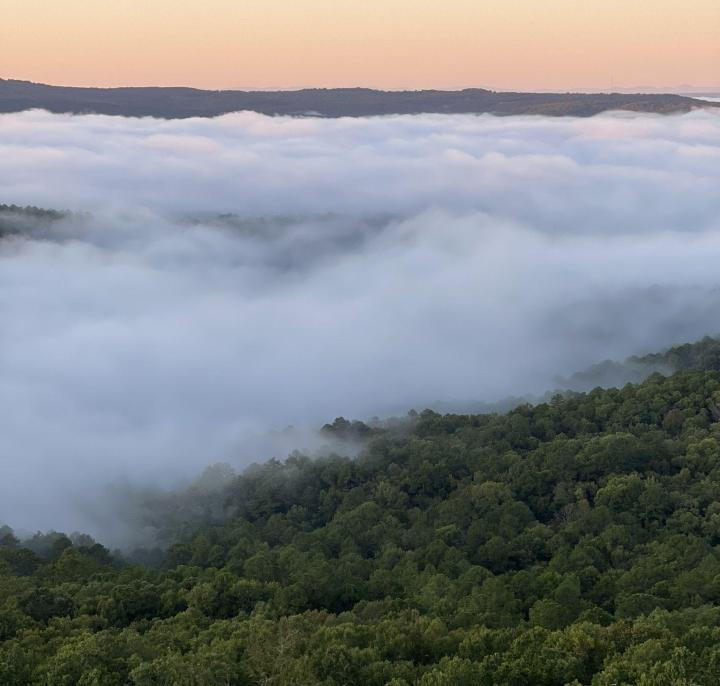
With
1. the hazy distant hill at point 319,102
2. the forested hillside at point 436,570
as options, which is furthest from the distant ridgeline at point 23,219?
the forested hillside at point 436,570

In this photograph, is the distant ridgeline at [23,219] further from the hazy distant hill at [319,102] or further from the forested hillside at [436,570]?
the forested hillside at [436,570]

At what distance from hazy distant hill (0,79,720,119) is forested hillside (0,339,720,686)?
110 meters

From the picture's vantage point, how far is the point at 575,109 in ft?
518

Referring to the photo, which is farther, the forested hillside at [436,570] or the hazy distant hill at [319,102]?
the hazy distant hill at [319,102]

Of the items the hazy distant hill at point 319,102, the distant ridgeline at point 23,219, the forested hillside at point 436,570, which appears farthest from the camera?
the hazy distant hill at point 319,102

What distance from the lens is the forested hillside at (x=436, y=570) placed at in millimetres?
22297

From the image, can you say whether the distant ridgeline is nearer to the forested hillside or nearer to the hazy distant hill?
the hazy distant hill

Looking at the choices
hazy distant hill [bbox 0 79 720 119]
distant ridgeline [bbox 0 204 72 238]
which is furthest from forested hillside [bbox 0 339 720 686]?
hazy distant hill [bbox 0 79 720 119]

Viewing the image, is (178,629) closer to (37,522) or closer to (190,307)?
(37,522)

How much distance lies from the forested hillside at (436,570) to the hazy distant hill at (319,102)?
4320 inches

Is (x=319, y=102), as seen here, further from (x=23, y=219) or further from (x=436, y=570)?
(x=436, y=570)

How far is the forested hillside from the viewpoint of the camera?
22297mm

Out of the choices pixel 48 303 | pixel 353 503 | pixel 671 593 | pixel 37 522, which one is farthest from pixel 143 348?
pixel 671 593

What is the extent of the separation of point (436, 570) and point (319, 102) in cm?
14293
